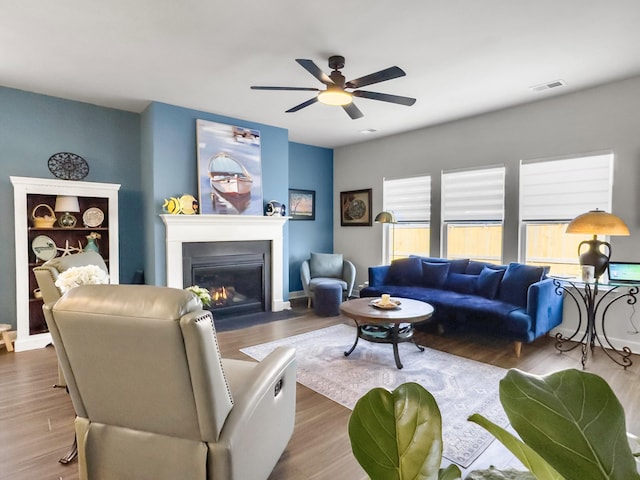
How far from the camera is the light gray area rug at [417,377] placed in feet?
7.31

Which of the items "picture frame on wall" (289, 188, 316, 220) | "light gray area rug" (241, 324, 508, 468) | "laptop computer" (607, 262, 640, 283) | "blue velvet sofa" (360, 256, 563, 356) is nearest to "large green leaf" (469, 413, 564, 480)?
"light gray area rug" (241, 324, 508, 468)

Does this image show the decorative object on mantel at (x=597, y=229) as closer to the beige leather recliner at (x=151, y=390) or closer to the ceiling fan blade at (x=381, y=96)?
the ceiling fan blade at (x=381, y=96)

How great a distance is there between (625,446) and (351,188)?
6267 mm

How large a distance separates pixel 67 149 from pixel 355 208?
4.32 meters

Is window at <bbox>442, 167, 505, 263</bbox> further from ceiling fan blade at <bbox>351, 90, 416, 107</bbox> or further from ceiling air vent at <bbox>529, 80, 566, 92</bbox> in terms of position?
ceiling fan blade at <bbox>351, 90, 416, 107</bbox>

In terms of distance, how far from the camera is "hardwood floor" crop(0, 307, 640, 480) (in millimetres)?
1927

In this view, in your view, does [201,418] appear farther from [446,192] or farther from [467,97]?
[446,192]

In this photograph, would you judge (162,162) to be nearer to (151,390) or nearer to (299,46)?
(299,46)

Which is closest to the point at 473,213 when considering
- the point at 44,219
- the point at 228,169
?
the point at 228,169

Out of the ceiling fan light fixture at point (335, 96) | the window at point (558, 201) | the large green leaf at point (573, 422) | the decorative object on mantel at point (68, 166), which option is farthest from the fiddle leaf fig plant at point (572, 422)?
the decorative object on mantel at point (68, 166)

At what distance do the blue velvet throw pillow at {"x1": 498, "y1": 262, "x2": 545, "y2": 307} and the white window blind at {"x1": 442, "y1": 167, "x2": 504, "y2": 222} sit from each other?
0.91 metres

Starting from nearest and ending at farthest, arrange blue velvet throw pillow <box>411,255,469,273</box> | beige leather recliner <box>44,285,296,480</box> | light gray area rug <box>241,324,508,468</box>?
beige leather recliner <box>44,285,296,480</box> → light gray area rug <box>241,324,508,468</box> → blue velvet throw pillow <box>411,255,469,273</box>

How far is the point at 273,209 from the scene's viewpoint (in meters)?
5.24

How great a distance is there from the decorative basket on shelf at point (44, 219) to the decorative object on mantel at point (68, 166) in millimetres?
395
